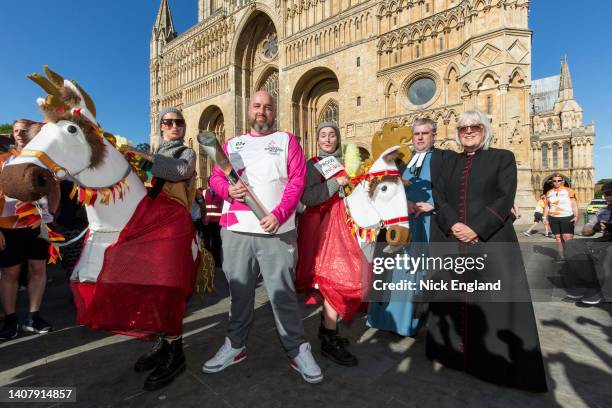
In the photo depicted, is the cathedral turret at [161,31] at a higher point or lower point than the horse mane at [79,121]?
higher

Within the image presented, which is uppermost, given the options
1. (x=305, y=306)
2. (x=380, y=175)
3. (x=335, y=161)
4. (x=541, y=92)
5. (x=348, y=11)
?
(x=541, y=92)

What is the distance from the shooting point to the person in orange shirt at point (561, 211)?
6.37 m

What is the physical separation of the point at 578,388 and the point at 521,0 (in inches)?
688

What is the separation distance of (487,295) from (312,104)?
22120mm

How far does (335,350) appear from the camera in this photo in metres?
2.50

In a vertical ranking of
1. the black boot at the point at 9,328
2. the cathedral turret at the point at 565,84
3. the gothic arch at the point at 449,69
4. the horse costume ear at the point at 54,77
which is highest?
the cathedral turret at the point at 565,84

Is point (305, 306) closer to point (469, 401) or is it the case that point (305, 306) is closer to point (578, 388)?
Result: point (469, 401)

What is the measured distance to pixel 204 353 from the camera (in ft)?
8.84

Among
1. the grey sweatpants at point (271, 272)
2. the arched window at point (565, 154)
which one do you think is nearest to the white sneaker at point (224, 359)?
the grey sweatpants at point (271, 272)

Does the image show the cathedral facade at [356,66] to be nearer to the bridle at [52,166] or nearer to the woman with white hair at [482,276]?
the woman with white hair at [482,276]

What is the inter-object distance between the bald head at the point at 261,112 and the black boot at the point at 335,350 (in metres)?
1.88

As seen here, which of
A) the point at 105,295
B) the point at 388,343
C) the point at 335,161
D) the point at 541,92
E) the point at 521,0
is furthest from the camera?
the point at 541,92

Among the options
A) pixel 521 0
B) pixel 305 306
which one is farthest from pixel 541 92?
pixel 305 306

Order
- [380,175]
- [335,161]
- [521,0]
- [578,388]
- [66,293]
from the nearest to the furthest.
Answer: [578,388] < [380,175] < [335,161] < [66,293] < [521,0]
